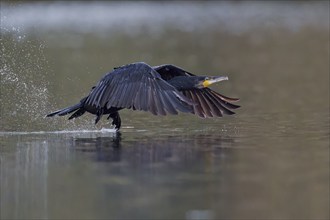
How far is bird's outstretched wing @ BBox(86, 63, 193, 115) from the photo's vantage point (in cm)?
991

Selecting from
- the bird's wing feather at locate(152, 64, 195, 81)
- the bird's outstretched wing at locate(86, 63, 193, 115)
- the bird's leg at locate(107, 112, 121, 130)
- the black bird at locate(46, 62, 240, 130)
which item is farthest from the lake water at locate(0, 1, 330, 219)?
the bird's wing feather at locate(152, 64, 195, 81)

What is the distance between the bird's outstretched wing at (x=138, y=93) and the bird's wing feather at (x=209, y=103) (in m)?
1.29

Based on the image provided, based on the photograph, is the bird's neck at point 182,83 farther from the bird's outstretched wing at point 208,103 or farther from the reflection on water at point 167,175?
the reflection on water at point 167,175

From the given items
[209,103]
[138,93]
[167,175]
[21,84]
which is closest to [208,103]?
[209,103]

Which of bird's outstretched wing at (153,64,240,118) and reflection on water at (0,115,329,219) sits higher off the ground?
bird's outstretched wing at (153,64,240,118)

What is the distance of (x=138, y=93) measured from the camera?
10.2 metres

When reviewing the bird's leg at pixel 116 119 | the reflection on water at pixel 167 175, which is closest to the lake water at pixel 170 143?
the reflection on water at pixel 167 175

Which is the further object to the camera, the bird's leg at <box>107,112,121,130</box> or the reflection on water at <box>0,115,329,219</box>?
the bird's leg at <box>107,112,121,130</box>

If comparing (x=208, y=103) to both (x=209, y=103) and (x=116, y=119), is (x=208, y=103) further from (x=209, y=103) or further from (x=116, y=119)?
(x=116, y=119)

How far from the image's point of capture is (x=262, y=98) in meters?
14.7

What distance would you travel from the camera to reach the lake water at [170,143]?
722 centimetres

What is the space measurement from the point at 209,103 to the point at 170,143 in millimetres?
1790

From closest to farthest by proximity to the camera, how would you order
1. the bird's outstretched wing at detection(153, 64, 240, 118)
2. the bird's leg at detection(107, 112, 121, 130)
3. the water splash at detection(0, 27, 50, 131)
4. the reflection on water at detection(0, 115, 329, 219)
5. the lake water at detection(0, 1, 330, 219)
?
the reflection on water at detection(0, 115, 329, 219), the lake water at detection(0, 1, 330, 219), the bird's leg at detection(107, 112, 121, 130), the bird's outstretched wing at detection(153, 64, 240, 118), the water splash at detection(0, 27, 50, 131)

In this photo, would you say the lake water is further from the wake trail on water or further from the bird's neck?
the bird's neck
